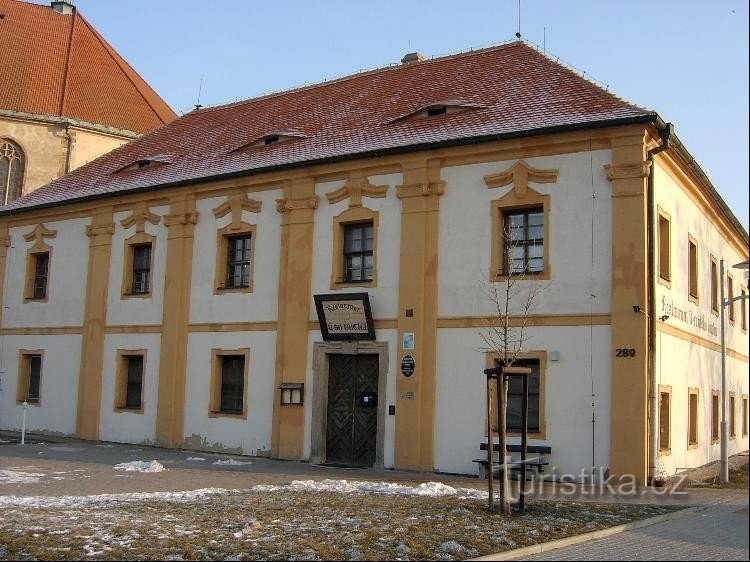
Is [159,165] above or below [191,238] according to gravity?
→ above

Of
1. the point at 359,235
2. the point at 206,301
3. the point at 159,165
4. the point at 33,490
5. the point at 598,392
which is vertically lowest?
the point at 33,490

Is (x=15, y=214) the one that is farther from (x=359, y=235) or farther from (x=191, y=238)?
(x=359, y=235)

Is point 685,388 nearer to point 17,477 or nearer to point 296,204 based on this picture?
point 296,204

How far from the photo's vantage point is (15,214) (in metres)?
27.3

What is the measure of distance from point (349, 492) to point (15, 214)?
17.9 meters

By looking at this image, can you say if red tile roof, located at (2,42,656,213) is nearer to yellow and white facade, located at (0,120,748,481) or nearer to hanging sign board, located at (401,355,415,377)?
yellow and white facade, located at (0,120,748,481)

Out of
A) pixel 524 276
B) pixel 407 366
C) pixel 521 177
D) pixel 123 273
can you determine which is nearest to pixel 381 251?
pixel 407 366

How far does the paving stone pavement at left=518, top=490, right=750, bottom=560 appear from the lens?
9148mm

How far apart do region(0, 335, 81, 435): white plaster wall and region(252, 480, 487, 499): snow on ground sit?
39.8ft

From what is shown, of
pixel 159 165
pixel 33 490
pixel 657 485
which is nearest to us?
pixel 33 490

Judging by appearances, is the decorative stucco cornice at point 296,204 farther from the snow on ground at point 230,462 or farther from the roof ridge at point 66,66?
the roof ridge at point 66,66

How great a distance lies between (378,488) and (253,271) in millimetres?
8465

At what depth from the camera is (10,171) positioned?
1382 inches

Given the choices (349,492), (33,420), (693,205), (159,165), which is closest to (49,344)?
(33,420)
